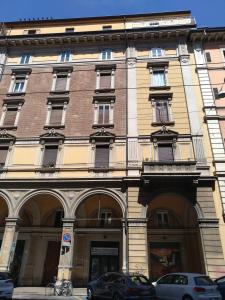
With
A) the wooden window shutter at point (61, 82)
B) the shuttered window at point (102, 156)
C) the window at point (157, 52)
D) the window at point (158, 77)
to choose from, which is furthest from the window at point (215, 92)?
the wooden window shutter at point (61, 82)

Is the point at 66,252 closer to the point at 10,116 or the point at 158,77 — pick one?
the point at 10,116

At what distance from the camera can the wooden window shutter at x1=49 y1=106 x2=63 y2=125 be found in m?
22.5

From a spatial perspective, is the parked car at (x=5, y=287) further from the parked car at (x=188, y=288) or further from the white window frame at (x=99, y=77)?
the white window frame at (x=99, y=77)

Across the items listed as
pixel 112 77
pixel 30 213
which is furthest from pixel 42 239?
pixel 112 77

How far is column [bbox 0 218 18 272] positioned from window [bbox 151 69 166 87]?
1591cm

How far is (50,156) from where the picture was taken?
68.4 feet

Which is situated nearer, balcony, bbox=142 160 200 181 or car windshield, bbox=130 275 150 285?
car windshield, bbox=130 275 150 285

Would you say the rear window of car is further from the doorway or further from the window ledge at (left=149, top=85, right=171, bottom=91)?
the window ledge at (left=149, top=85, right=171, bottom=91)

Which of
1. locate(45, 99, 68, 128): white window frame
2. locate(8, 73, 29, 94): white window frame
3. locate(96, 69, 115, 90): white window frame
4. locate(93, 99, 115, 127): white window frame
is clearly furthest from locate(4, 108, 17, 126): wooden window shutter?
locate(96, 69, 115, 90): white window frame

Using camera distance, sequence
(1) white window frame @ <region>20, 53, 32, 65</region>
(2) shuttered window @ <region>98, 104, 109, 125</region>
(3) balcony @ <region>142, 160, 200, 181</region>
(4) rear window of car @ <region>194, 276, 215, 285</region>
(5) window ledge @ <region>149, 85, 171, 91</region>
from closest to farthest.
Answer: (4) rear window of car @ <region>194, 276, 215, 285</region> < (3) balcony @ <region>142, 160, 200, 181</region> < (2) shuttered window @ <region>98, 104, 109, 125</region> < (5) window ledge @ <region>149, 85, 171, 91</region> < (1) white window frame @ <region>20, 53, 32, 65</region>

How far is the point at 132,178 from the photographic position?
734 inches

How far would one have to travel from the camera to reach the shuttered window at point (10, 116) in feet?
74.7

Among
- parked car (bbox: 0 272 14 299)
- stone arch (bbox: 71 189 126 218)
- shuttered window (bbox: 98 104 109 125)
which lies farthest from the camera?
shuttered window (bbox: 98 104 109 125)

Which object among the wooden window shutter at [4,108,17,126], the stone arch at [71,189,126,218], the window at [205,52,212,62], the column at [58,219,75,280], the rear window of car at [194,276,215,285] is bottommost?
the rear window of car at [194,276,215,285]
